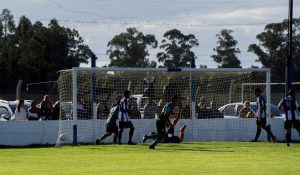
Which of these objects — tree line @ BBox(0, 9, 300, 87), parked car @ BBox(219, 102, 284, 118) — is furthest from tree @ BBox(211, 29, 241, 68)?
parked car @ BBox(219, 102, 284, 118)

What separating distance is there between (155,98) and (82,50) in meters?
40.8

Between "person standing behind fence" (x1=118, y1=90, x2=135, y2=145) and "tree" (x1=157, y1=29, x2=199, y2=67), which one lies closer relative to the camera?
"person standing behind fence" (x1=118, y1=90, x2=135, y2=145)

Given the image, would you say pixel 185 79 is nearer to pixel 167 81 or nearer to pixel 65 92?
pixel 167 81

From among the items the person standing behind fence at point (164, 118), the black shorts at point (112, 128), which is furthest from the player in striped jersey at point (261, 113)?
the person standing behind fence at point (164, 118)

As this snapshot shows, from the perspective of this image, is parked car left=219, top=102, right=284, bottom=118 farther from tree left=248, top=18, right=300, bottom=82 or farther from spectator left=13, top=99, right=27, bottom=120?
tree left=248, top=18, right=300, bottom=82

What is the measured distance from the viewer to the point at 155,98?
34.4 m

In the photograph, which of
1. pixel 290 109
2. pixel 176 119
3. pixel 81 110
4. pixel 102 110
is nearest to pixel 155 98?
pixel 176 119

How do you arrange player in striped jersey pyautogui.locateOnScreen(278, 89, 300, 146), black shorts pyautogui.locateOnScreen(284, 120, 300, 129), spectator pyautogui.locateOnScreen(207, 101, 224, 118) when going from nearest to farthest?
black shorts pyautogui.locateOnScreen(284, 120, 300, 129), player in striped jersey pyautogui.locateOnScreen(278, 89, 300, 146), spectator pyautogui.locateOnScreen(207, 101, 224, 118)

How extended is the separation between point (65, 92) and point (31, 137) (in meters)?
2.26

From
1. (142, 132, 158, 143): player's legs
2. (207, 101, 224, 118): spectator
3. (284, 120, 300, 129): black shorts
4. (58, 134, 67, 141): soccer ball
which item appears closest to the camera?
(284, 120, 300, 129): black shorts

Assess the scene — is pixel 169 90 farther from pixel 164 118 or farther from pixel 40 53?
pixel 40 53

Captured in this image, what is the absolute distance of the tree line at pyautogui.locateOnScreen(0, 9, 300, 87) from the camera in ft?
226

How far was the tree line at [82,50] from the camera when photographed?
2714 inches

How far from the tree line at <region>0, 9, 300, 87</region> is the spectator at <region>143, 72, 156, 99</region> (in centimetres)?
3201
